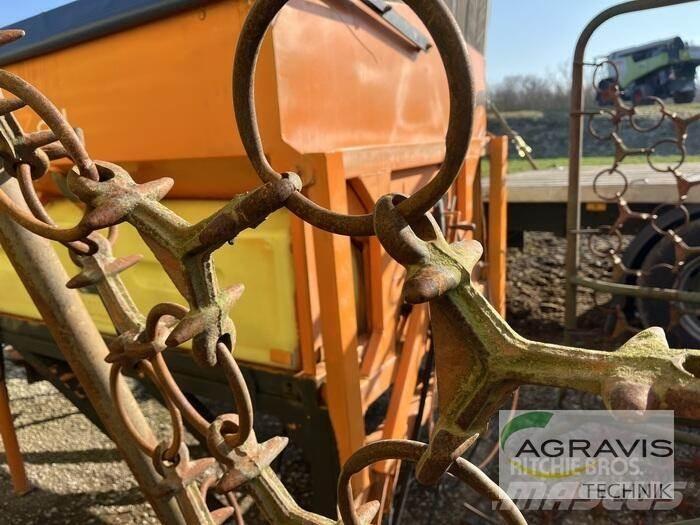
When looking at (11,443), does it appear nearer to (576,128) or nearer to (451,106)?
(451,106)

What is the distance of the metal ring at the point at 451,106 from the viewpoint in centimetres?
44

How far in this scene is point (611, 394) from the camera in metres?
0.41

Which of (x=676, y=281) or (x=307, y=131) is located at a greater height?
(x=307, y=131)

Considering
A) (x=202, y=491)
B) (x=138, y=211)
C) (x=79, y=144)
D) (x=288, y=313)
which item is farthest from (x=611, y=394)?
(x=288, y=313)

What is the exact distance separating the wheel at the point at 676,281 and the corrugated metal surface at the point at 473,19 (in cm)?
161

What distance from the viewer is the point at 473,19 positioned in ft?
9.94

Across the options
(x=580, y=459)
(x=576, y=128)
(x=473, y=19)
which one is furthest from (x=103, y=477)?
(x=473, y=19)

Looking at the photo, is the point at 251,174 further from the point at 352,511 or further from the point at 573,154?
the point at 573,154

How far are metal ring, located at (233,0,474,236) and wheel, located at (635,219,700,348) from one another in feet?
9.81

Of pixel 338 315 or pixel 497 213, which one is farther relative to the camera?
pixel 497 213

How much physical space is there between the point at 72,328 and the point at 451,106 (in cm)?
104

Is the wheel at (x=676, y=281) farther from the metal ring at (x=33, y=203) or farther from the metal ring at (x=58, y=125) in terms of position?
the metal ring at (x=58, y=125)

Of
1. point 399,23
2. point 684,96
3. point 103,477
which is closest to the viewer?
point 399,23

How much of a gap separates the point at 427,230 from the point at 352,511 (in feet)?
1.52
